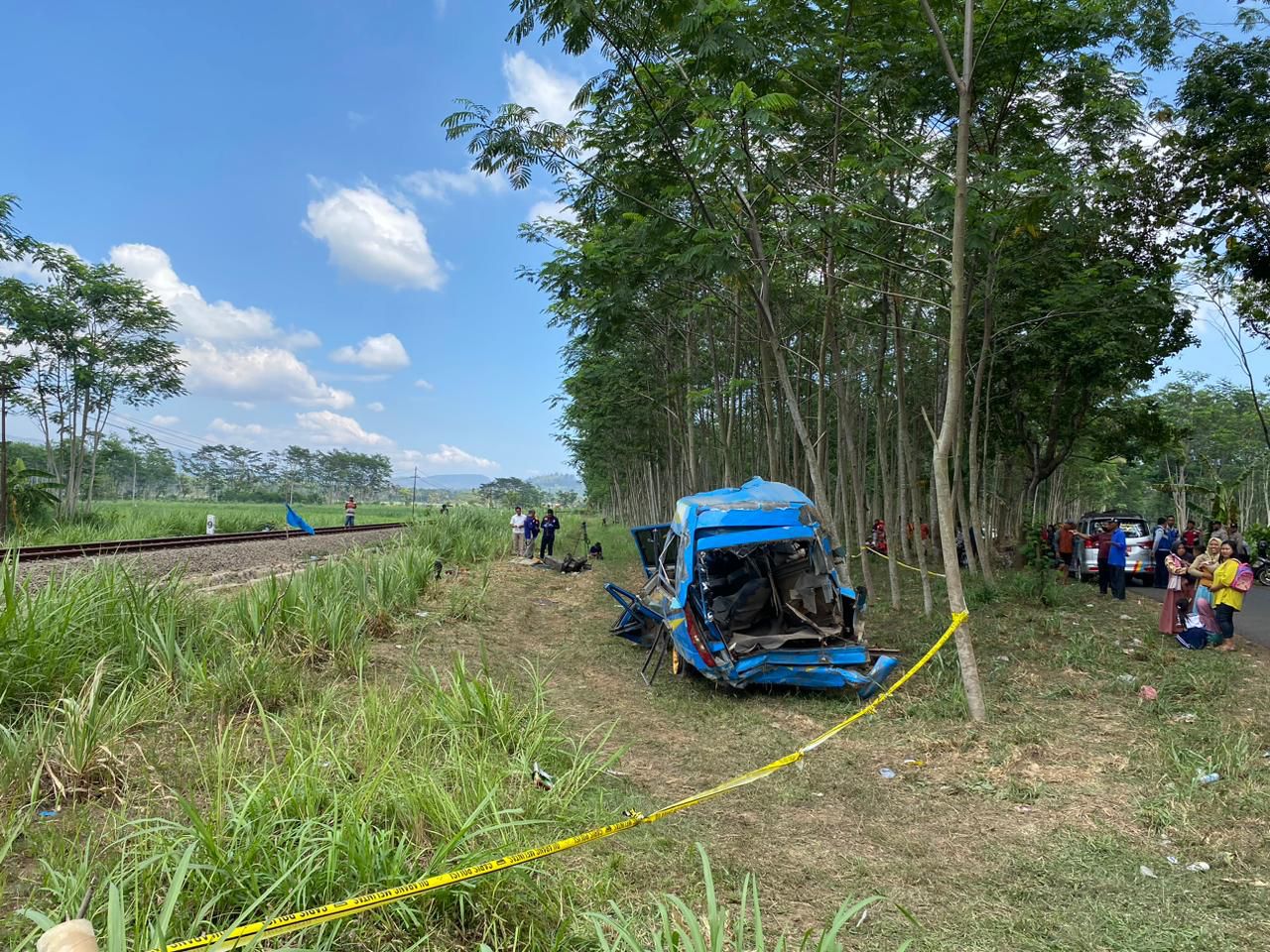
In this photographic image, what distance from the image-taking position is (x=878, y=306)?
39.4 feet

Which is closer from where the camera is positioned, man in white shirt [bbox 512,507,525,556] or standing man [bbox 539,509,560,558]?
standing man [bbox 539,509,560,558]

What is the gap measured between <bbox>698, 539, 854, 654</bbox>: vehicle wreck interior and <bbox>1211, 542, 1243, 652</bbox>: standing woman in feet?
16.2

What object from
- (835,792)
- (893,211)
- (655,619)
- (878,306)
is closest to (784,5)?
(893,211)

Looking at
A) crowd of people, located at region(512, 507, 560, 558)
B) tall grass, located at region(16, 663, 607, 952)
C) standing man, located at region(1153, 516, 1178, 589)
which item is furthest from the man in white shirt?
standing man, located at region(1153, 516, 1178, 589)

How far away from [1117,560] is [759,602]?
890 centimetres

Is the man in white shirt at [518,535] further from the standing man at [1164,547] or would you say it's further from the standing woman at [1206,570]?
the standing man at [1164,547]

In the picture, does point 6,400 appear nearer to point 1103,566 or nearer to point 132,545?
point 132,545

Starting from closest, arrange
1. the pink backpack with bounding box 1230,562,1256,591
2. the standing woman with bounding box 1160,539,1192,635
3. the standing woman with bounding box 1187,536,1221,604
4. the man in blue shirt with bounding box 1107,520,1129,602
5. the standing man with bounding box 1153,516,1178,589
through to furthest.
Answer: the pink backpack with bounding box 1230,562,1256,591
the standing woman with bounding box 1187,536,1221,604
the standing woman with bounding box 1160,539,1192,635
the man in blue shirt with bounding box 1107,520,1129,602
the standing man with bounding box 1153,516,1178,589

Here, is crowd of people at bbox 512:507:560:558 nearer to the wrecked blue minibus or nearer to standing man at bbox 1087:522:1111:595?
the wrecked blue minibus

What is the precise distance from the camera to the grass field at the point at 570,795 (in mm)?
2678

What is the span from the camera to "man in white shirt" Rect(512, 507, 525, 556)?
20516mm

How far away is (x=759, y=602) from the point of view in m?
7.77

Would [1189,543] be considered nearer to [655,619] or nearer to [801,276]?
[801,276]

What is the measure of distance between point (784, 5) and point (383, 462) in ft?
387
